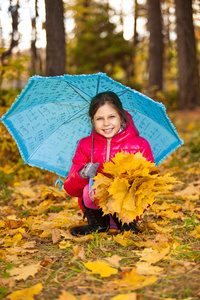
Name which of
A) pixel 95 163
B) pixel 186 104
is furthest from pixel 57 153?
pixel 186 104

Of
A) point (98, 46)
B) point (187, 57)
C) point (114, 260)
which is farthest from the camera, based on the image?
point (98, 46)

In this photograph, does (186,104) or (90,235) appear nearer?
(90,235)

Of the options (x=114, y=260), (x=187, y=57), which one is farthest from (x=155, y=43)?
(x=114, y=260)

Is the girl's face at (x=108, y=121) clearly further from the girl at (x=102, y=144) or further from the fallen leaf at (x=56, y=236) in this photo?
the fallen leaf at (x=56, y=236)

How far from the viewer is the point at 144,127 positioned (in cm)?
276

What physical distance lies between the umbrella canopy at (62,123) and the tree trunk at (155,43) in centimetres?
859

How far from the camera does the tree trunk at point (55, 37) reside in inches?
187

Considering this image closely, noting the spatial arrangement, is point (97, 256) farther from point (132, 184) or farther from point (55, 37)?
point (55, 37)

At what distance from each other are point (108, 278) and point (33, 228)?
3.82ft

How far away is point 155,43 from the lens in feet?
38.5

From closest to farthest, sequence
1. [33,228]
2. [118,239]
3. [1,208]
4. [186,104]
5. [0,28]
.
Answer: [118,239], [33,228], [1,208], [0,28], [186,104]

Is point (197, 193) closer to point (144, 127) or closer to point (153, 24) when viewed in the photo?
point (144, 127)

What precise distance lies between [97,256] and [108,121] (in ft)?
3.35

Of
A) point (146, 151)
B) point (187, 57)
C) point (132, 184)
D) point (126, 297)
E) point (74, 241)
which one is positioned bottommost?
point (74, 241)
